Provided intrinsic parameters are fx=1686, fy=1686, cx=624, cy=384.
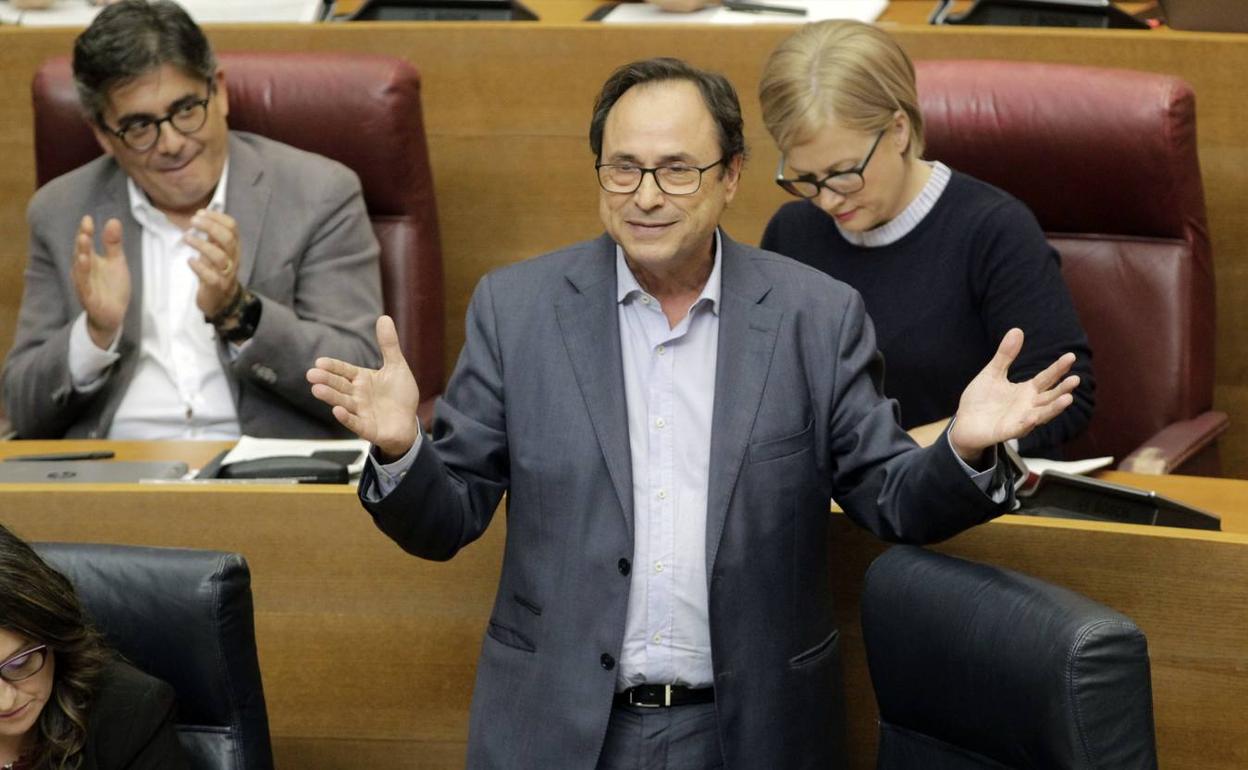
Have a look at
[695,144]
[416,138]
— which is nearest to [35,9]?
[416,138]

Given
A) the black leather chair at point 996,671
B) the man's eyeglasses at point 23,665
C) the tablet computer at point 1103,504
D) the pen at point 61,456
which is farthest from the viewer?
the pen at point 61,456

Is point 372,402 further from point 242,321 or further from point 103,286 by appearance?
point 103,286

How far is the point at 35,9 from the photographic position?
2988 millimetres

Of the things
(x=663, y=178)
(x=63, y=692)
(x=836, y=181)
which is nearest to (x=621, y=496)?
(x=663, y=178)

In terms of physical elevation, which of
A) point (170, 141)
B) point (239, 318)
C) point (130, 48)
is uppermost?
point (130, 48)

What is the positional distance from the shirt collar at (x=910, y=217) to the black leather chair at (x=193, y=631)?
925 millimetres

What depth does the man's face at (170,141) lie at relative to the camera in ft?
7.64

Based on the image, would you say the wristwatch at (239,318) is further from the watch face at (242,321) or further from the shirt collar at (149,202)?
the shirt collar at (149,202)

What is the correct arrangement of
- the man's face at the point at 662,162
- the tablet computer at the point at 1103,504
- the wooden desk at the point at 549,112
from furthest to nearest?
the wooden desk at the point at 549,112
the tablet computer at the point at 1103,504
the man's face at the point at 662,162

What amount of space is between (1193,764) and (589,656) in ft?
1.99

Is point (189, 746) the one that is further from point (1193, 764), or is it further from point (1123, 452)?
point (1123, 452)

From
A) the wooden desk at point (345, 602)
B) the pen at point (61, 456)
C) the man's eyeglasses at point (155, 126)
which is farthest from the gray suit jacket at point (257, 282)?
the wooden desk at point (345, 602)

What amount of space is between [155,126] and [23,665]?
1.07 m

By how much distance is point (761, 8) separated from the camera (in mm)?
2793
